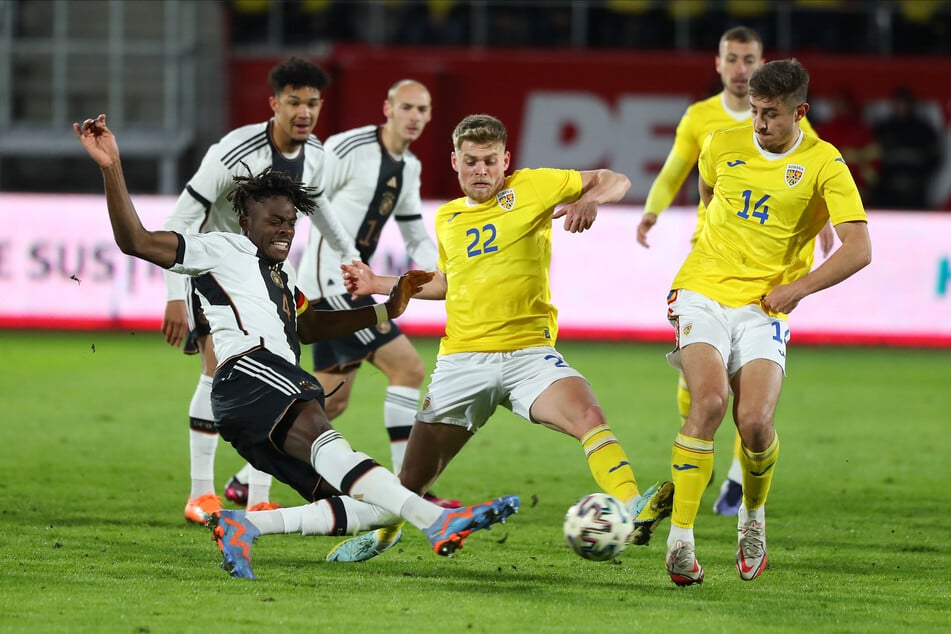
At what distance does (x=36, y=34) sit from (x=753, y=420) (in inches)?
606

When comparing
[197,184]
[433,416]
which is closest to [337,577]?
[433,416]

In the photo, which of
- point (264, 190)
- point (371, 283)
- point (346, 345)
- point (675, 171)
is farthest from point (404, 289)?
point (675, 171)

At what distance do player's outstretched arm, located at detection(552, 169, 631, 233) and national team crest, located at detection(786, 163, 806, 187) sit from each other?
0.66m

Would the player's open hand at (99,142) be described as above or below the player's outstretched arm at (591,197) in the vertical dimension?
above

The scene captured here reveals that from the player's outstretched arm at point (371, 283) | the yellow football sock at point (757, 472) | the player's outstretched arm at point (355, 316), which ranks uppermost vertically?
the player's outstretched arm at point (371, 283)

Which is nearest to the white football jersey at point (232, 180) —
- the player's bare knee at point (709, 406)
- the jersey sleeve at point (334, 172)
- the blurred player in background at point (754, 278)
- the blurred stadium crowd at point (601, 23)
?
the jersey sleeve at point (334, 172)

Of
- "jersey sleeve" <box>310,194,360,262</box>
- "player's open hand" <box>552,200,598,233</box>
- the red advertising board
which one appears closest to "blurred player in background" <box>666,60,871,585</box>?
"player's open hand" <box>552,200,598,233</box>

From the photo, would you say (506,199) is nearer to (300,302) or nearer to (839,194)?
(300,302)

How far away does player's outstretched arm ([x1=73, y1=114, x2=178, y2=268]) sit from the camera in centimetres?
525

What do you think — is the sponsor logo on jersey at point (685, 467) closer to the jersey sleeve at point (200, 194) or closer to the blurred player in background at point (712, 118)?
the blurred player in background at point (712, 118)

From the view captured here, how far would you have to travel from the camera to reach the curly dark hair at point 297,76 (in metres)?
7.06

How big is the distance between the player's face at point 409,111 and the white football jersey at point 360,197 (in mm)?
159

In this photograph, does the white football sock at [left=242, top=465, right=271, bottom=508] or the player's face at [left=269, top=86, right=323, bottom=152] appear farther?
the player's face at [left=269, top=86, right=323, bottom=152]

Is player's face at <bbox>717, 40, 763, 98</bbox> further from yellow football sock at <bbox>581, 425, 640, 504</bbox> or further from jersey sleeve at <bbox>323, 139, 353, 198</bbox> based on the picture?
yellow football sock at <bbox>581, 425, 640, 504</bbox>
